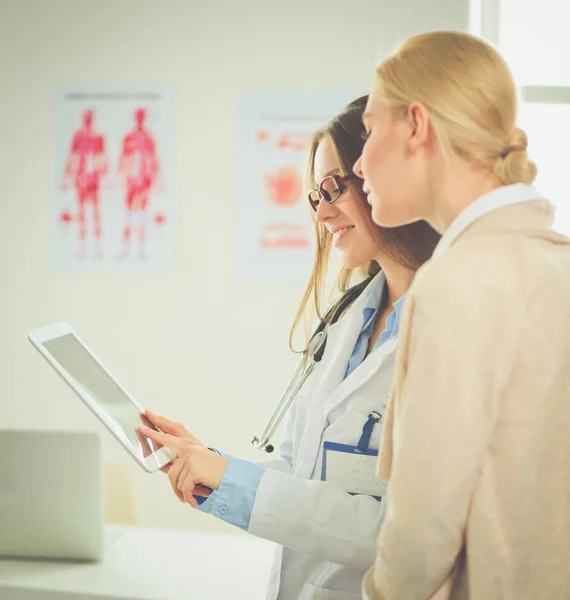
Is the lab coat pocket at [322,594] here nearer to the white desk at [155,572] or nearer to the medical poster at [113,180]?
the white desk at [155,572]

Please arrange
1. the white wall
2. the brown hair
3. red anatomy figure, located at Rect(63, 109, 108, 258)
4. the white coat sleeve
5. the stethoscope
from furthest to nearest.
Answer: red anatomy figure, located at Rect(63, 109, 108, 258) < the white wall < the stethoscope < the brown hair < the white coat sleeve

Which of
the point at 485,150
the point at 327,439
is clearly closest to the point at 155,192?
the point at 327,439

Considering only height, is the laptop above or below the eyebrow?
below

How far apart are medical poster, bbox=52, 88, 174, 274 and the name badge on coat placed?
1.84 meters

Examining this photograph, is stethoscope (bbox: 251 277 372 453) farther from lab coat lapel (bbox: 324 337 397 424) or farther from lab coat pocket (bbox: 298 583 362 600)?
lab coat pocket (bbox: 298 583 362 600)

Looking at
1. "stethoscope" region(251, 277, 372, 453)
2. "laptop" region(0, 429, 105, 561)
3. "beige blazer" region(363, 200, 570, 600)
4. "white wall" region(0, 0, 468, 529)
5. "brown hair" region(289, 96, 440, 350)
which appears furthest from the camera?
"white wall" region(0, 0, 468, 529)

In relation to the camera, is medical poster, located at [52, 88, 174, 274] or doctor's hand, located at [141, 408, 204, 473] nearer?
doctor's hand, located at [141, 408, 204, 473]

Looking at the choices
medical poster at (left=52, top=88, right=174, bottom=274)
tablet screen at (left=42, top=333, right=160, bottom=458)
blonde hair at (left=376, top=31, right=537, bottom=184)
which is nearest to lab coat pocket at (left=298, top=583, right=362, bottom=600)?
tablet screen at (left=42, top=333, right=160, bottom=458)

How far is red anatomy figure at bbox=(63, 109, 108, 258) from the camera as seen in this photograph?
291 cm

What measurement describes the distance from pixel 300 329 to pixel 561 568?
6.99 feet

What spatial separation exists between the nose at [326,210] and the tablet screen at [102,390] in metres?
0.55

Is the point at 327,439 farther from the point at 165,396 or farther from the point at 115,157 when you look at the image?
the point at 115,157

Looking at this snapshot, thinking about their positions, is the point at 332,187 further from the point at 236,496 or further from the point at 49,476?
the point at 49,476

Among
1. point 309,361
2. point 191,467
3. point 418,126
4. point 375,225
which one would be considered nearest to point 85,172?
point 309,361
